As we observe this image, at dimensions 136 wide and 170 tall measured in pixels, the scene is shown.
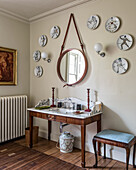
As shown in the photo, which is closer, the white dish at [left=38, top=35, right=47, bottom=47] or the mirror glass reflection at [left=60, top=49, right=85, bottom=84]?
the mirror glass reflection at [left=60, top=49, right=85, bottom=84]

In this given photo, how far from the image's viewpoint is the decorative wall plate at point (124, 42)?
7.95 feet

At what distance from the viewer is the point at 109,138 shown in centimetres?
218

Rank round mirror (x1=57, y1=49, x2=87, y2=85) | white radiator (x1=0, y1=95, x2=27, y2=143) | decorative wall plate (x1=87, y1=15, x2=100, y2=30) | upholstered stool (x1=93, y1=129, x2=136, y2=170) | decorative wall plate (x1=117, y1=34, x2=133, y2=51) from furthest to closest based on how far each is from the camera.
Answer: white radiator (x1=0, y1=95, x2=27, y2=143), round mirror (x1=57, y1=49, x2=87, y2=85), decorative wall plate (x1=87, y1=15, x2=100, y2=30), decorative wall plate (x1=117, y1=34, x2=133, y2=51), upholstered stool (x1=93, y1=129, x2=136, y2=170)

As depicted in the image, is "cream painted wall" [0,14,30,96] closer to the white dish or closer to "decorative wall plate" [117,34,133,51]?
the white dish

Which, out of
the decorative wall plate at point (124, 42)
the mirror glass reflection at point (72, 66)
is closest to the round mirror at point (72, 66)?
the mirror glass reflection at point (72, 66)

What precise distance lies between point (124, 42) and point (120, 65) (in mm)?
353

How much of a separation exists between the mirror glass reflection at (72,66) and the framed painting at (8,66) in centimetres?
106

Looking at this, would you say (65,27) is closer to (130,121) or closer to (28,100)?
(28,100)

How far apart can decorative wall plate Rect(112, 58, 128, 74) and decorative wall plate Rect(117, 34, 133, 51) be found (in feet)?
0.61

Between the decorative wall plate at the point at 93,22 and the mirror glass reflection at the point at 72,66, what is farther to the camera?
the mirror glass reflection at the point at 72,66

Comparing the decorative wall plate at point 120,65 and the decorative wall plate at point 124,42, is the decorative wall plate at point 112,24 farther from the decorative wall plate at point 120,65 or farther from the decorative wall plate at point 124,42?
the decorative wall plate at point 120,65

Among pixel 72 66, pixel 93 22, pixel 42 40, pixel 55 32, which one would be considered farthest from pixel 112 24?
pixel 42 40

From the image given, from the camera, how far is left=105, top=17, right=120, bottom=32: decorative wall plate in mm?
2537

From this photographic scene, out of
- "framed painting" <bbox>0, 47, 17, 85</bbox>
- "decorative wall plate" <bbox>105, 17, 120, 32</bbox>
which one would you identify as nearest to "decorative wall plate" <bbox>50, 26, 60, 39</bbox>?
"framed painting" <bbox>0, 47, 17, 85</bbox>
